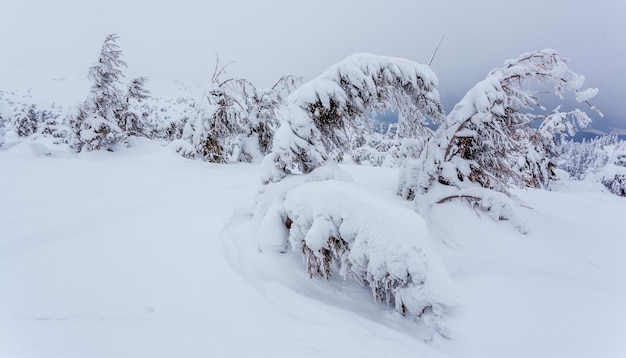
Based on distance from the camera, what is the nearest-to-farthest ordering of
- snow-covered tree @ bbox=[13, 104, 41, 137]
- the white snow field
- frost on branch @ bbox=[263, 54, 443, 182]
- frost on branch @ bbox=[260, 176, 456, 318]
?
the white snow field, frost on branch @ bbox=[260, 176, 456, 318], frost on branch @ bbox=[263, 54, 443, 182], snow-covered tree @ bbox=[13, 104, 41, 137]

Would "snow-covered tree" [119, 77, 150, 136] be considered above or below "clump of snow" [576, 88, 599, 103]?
→ below

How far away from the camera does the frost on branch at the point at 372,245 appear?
8.75ft

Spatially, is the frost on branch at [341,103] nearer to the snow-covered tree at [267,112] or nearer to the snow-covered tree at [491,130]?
the snow-covered tree at [491,130]

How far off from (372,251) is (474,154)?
417 centimetres

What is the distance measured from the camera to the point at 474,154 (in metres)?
5.66

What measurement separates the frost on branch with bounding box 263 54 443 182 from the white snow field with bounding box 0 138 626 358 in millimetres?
1566

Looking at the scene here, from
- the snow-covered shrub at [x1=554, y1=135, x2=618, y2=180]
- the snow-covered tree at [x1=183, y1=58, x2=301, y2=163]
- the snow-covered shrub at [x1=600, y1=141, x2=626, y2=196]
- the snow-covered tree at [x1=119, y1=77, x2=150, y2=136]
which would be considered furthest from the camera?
the snow-covered shrub at [x1=554, y1=135, x2=618, y2=180]

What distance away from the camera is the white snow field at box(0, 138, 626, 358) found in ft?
7.72

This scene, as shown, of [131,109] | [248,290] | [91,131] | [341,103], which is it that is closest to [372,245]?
[248,290]

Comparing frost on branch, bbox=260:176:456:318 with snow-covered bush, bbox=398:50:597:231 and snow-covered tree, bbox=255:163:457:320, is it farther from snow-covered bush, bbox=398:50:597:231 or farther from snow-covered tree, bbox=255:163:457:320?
snow-covered bush, bbox=398:50:597:231

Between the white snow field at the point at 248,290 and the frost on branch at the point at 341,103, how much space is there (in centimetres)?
157

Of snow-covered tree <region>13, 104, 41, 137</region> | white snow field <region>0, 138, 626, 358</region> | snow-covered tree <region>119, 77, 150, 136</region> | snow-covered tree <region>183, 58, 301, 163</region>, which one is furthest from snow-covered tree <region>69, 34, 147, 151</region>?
snow-covered tree <region>13, 104, 41, 137</region>

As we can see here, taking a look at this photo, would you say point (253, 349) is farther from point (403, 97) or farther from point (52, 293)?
point (403, 97)

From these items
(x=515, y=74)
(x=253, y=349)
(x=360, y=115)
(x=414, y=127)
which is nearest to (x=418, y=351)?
(x=253, y=349)
